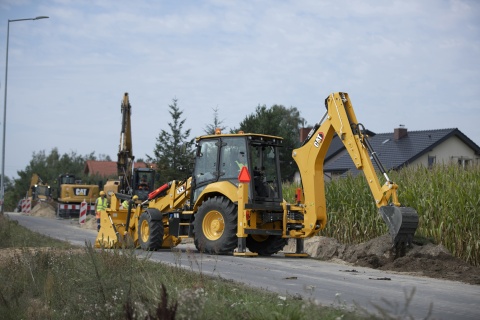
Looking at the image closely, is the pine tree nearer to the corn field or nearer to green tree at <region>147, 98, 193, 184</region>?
green tree at <region>147, 98, 193, 184</region>

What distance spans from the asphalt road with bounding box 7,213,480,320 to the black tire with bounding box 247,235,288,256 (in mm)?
1527

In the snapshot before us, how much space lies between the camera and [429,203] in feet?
58.6

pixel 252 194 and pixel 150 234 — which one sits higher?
pixel 252 194

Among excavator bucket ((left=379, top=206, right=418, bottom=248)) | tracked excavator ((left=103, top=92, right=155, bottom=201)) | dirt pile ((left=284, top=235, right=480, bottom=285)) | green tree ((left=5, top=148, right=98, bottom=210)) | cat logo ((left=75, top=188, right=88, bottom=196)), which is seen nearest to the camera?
dirt pile ((left=284, top=235, right=480, bottom=285))

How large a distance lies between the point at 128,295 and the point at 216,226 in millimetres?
9626

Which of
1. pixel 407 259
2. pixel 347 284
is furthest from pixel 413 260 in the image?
pixel 347 284

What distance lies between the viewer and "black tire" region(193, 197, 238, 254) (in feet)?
59.9

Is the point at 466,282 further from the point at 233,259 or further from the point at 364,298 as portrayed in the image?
the point at 233,259

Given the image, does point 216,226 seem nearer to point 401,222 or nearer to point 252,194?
point 252,194

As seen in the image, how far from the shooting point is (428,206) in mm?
17984

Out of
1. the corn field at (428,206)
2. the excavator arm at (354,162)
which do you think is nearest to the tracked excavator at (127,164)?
the corn field at (428,206)

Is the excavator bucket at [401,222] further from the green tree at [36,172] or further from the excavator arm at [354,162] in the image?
the green tree at [36,172]

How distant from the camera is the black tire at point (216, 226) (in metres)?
18.3

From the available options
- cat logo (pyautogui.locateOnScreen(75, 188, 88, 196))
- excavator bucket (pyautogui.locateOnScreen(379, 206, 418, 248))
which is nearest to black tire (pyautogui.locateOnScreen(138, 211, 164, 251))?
excavator bucket (pyautogui.locateOnScreen(379, 206, 418, 248))
